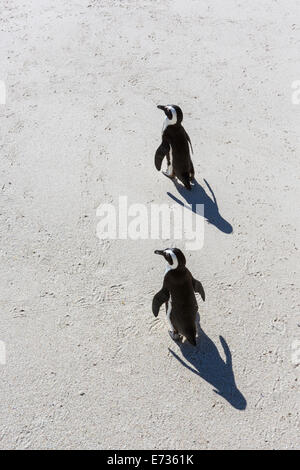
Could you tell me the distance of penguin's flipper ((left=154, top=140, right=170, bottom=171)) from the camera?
4863mm

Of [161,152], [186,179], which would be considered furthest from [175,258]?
[161,152]

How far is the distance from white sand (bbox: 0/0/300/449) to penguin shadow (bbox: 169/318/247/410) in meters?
0.01

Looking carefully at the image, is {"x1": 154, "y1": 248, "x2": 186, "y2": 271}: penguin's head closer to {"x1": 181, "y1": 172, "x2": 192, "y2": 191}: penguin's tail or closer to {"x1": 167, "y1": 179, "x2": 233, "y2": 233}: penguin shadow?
{"x1": 167, "y1": 179, "x2": 233, "y2": 233}: penguin shadow

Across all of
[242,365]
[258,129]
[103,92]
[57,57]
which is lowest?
[242,365]

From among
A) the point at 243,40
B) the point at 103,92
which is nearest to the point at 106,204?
the point at 103,92

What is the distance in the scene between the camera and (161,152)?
492cm

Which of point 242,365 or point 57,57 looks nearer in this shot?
point 242,365

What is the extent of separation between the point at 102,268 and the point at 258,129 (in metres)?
2.69

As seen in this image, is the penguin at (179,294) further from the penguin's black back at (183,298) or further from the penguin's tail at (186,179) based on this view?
the penguin's tail at (186,179)

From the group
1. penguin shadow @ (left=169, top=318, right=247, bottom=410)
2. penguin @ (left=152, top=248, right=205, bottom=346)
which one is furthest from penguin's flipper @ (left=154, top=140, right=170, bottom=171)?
penguin shadow @ (left=169, top=318, right=247, bottom=410)

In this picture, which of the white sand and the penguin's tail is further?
the penguin's tail
